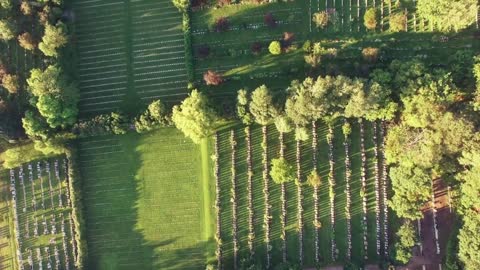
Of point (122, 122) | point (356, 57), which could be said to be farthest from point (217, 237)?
point (356, 57)

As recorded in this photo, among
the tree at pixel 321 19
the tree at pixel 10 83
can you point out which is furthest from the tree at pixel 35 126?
the tree at pixel 321 19

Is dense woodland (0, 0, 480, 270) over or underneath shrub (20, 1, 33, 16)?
underneath

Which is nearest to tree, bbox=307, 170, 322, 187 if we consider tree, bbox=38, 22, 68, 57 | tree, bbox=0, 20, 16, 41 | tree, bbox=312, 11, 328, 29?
tree, bbox=312, 11, 328, 29

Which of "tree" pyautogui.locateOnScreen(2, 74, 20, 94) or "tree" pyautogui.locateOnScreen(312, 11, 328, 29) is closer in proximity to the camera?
"tree" pyautogui.locateOnScreen(312, 11, 328, 29)

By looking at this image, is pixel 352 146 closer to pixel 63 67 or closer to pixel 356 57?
pixel 356 57

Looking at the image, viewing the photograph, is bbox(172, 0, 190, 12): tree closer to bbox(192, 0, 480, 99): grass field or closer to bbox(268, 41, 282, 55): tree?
bbox(192, 0, 480, 99): grass field

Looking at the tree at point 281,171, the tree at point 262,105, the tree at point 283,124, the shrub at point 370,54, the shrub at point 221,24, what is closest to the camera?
the tree at point 262,105

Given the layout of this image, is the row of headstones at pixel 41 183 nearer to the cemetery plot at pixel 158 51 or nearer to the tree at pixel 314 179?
the cemetery plot at pixel 158 51
